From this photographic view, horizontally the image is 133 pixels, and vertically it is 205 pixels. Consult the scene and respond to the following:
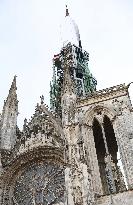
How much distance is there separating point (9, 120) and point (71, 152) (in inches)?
176

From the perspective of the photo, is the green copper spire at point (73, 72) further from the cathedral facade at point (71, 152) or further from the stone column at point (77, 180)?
the stone column at point (77, 180)

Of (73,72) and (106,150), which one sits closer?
(106,150)

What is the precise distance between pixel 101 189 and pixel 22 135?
403cm

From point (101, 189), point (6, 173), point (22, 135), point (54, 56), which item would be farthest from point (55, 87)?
point (101, 189)

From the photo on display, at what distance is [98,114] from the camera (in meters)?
15.5

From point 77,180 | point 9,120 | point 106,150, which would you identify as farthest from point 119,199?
point 9,120

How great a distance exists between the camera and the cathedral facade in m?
12.7

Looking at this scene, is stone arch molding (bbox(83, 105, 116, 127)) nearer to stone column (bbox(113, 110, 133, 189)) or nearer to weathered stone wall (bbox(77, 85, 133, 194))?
weathered stone wall (bbox(77, 85, 133, 194))

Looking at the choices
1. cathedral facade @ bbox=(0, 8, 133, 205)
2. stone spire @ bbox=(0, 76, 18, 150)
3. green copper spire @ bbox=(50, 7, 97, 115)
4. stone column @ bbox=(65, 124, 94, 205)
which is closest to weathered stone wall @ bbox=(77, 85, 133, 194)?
cathedral facade @ bbox=(0, 8, 133, 205)

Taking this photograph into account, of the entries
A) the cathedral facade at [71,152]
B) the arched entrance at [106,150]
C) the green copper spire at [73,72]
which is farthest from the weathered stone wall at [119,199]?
the green copper spire at [73,72]

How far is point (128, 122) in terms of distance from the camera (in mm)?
14359

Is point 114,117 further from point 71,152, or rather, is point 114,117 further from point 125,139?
point 71,152

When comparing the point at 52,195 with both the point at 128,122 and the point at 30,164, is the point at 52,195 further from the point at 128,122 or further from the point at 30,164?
the point at 128,122

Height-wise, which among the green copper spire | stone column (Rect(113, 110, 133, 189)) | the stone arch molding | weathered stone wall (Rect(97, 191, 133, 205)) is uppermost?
the green copper spire
